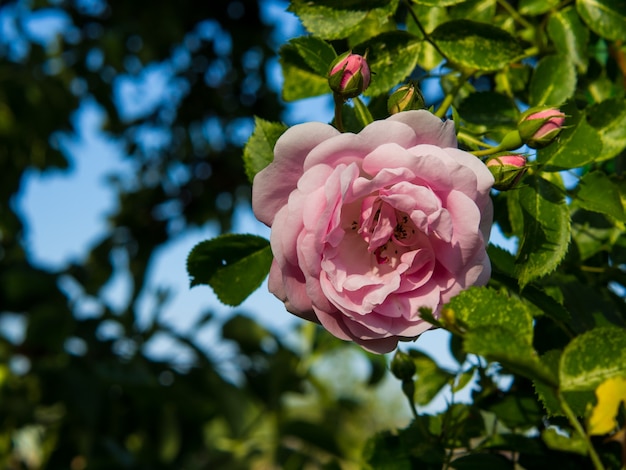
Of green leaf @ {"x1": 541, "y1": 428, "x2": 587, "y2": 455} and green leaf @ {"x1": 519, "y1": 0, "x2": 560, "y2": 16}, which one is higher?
green leaf @ {"x1": 519, "y1": 0, "x2": 560, "y2": 16}

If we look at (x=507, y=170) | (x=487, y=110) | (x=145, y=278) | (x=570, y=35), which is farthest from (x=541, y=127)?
(x=145, y=278)

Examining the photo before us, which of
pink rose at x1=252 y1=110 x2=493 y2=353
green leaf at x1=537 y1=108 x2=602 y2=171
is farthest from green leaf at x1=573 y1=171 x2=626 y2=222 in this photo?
pink rose at x1=252 y1=110 x2=493 y2=353

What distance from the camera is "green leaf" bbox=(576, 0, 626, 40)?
63 cm

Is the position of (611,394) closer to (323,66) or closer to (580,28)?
(323,66)

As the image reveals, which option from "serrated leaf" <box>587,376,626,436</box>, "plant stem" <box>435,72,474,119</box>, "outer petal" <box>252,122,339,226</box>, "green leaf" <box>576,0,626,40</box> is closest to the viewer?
"serrated leaf" <box>587,376,626,436</box>

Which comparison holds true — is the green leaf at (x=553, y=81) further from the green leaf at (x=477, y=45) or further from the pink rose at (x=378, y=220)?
the pink rose at (x=378, y=220)

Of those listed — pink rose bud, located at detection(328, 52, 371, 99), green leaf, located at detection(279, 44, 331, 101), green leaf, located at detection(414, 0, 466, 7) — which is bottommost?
green leaf, located at detection(279, 44, 331, 101)

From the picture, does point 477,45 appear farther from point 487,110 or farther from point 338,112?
point 338,112

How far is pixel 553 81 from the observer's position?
60 centimetres

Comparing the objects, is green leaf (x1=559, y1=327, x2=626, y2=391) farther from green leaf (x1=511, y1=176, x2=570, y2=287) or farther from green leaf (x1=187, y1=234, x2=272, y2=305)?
green leaf (x1=187, y1=234, x2=272, y2=305)

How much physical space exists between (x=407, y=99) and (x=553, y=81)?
0.72 ft

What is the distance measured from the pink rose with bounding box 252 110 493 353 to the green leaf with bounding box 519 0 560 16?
0.32 m

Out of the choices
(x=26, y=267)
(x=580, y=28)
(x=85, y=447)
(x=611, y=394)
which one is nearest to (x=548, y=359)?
(x=611, y=394)

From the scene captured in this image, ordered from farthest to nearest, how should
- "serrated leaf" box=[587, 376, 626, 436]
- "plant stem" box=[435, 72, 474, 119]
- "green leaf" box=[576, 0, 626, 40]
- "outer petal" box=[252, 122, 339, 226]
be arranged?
"green leaf" box=[576, 0, 626, 40], "plant stem" box=[435, 72, 474, 119], "outer petal" box=[252, 122, 339, 226], "serrated leaf" box=[587, 376, 626, 436]
